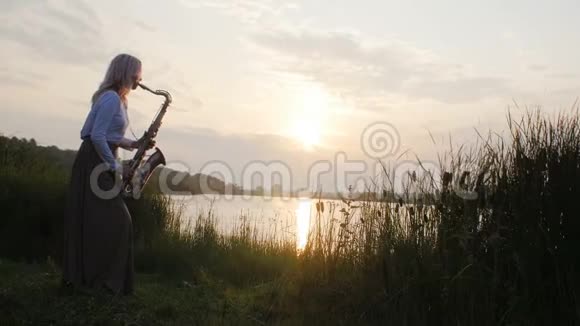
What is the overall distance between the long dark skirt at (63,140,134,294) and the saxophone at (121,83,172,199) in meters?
0.20

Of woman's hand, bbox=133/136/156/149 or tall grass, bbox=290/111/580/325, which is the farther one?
woman's hand, bbox=133/136/156/149

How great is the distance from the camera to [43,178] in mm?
9422

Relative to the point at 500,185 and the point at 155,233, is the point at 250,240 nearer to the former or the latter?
the point at 155,233

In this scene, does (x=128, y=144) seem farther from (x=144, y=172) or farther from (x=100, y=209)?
(x=100, y=209)

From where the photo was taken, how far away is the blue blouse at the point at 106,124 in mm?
5512

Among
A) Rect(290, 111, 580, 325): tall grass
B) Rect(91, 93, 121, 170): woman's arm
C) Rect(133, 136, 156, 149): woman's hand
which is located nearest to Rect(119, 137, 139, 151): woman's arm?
Rect(133, 136, 156, 149): woman's hand

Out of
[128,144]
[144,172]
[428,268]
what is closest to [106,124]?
[128,144]

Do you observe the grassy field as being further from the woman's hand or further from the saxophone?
the woman's hand

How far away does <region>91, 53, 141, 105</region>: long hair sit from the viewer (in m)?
5.71

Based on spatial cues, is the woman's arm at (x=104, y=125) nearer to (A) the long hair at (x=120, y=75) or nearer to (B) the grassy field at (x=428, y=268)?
(A) the long hair at (x=120, y=75)

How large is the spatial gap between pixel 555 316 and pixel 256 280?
4777mm

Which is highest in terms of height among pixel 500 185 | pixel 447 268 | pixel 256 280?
pixel 500 185

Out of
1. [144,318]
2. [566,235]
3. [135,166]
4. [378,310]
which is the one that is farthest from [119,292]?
A: [566,235]

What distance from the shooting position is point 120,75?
18.7ft
